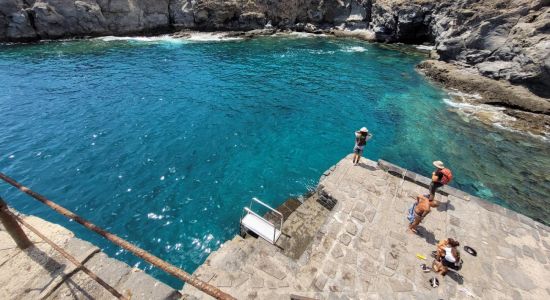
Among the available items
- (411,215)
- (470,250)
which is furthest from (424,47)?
(470,250)

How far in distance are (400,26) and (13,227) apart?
60.6m

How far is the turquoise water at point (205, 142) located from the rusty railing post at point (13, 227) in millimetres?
7040

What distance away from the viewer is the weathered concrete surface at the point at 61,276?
4480mm

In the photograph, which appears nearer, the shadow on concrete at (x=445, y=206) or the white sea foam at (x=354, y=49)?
the shadow on concrete at (x=445, y=206)

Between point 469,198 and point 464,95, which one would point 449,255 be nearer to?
point 469,198

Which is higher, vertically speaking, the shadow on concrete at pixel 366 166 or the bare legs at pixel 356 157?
the bare legs at pixel 356 157

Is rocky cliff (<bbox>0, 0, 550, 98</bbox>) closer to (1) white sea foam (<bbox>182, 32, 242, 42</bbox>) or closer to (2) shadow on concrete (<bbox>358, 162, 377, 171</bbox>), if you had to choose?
(1) white sea foam (<bbox>182, 32, 242, 42</bbox>)

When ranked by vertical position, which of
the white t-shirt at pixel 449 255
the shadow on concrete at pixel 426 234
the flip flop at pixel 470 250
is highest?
the white t-shirt at pixel 449 255

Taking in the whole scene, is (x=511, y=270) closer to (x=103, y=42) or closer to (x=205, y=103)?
(x=205, y=103)

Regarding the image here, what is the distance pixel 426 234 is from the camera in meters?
11.1

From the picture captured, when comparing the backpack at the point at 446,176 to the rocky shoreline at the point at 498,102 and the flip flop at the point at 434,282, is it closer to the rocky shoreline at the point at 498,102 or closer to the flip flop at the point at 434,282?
the flip flop at the point at 434,282

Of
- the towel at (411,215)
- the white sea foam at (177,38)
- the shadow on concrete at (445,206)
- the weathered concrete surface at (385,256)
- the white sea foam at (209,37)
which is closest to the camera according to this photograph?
the weathered concrete surface at (385,256)

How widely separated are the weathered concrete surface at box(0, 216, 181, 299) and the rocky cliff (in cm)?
3566

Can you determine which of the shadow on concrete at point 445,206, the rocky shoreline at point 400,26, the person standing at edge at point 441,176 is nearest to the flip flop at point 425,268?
the shadow on concrete at point 445,206
